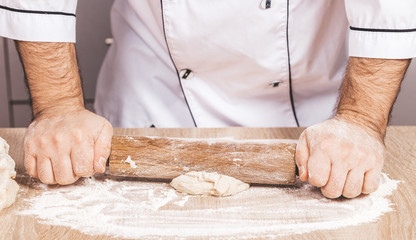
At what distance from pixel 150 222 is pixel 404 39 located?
541 mm

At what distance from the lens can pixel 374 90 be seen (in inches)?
37.1

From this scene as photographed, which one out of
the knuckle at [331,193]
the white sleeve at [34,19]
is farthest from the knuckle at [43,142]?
the knuckle at [331,193]

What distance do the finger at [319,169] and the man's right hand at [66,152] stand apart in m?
0.35

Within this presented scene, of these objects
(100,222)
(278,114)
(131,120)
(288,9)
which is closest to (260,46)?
(288,9)

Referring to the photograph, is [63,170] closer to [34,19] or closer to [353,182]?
[34,19]

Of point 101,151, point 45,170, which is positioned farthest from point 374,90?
point 45,170

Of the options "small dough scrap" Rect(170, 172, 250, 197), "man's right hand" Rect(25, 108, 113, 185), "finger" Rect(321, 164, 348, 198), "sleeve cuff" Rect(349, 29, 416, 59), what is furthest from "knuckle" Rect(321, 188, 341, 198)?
"man's right hand" Rect(25, 108, 113, 185)

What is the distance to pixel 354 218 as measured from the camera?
0.80 metres

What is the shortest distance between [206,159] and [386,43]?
1.24ft

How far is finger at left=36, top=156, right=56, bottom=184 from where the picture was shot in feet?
2.95

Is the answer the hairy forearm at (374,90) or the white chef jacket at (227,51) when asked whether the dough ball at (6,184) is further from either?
the hairy forearm at (374,90)

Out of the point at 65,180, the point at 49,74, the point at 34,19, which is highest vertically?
the point at 34,19

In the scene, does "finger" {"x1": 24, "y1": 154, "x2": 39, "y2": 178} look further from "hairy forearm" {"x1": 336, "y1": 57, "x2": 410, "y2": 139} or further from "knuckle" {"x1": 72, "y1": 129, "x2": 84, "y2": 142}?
"hairy forearm" {"x1": 336, "y1": 57, "x2": 410, "y2": 139}

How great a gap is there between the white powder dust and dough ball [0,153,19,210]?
27 millimetres
